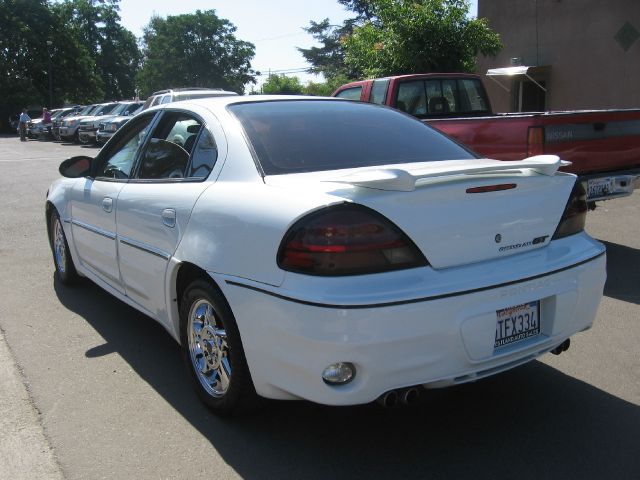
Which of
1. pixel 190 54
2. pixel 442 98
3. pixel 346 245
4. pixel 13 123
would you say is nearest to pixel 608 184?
pixel 442 98

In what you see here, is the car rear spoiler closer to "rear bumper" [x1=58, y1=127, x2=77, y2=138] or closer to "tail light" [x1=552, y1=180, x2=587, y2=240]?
"tail light" [x1=552, y1=180, x2=587, y2=240]

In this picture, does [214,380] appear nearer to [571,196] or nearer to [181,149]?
[181,149]

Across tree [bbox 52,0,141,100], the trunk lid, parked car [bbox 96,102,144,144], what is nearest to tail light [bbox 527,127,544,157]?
the trunk lid

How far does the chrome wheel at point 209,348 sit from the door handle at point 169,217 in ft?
1.50

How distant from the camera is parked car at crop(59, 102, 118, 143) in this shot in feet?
96.8

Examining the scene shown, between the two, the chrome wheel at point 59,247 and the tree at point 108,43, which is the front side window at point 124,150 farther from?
the tree at point 108,43

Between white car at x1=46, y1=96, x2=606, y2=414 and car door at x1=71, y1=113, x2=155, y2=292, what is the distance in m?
0.41

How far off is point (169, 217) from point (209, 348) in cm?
75

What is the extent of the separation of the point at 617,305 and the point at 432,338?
9.73ft

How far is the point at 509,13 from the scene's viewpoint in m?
18.5

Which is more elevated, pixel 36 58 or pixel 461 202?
pixel 36 58

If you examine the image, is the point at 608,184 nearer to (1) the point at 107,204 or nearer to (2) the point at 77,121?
(1) the point at 107,204

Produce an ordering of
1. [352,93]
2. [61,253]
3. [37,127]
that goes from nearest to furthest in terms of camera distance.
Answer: [61,253] → [352,93] → [37,127]

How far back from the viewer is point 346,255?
8.79 ft
